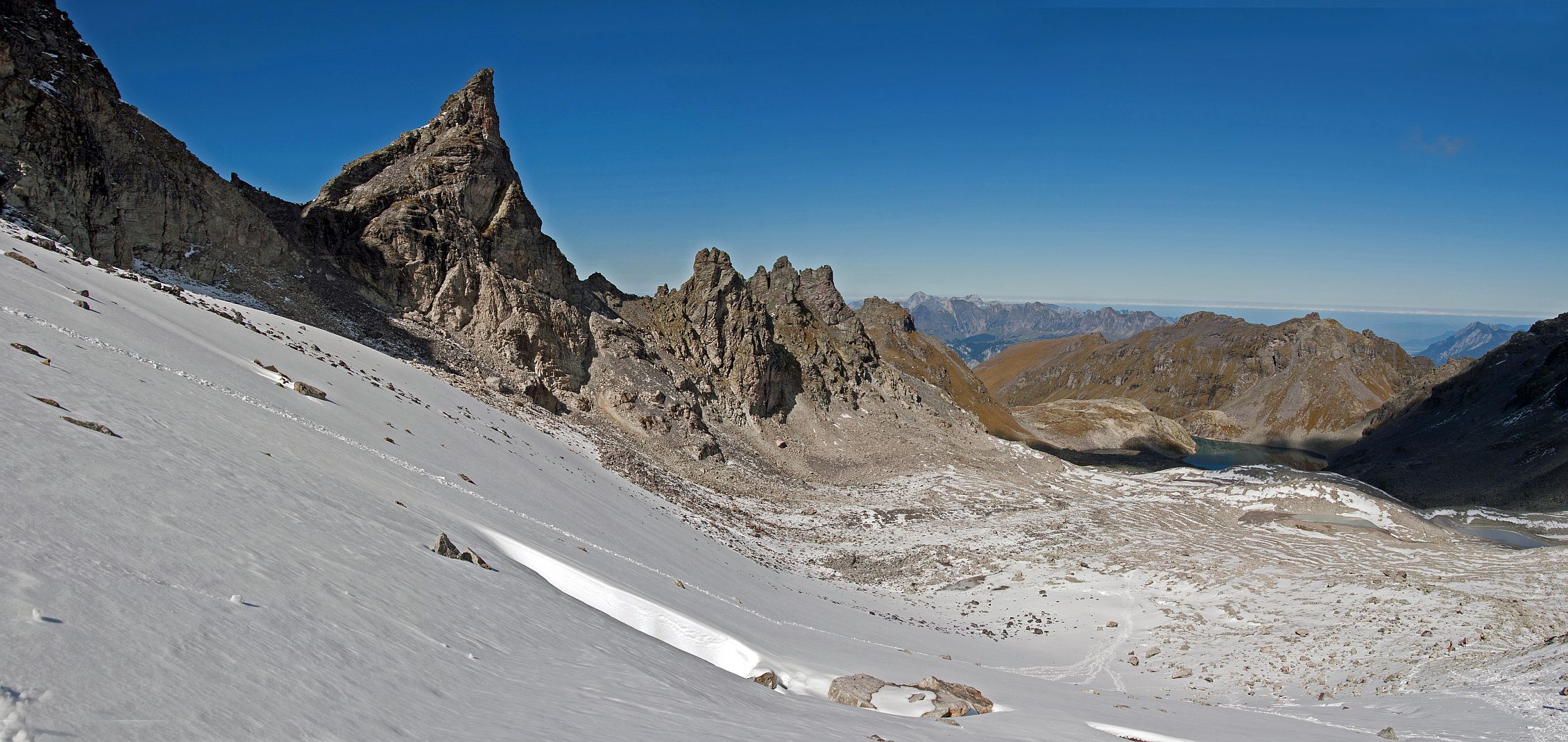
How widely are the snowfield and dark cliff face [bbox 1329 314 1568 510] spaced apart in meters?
41.3

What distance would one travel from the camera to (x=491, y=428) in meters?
24.2

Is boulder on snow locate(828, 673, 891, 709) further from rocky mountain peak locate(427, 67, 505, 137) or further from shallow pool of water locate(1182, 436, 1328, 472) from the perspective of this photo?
shallow pool of water locate(1182, 436, 1328, 472)

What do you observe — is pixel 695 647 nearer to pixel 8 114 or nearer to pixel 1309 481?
pixel 8 114

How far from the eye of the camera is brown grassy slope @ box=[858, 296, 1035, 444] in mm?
94500

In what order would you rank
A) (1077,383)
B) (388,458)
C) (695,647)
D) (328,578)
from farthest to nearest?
(1077,383) < (388,458) < (695,647) < (328,578)

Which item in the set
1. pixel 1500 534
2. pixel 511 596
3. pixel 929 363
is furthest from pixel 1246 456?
pixel 511 596

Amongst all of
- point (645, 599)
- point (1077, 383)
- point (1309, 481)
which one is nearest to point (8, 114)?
point (645, 599)

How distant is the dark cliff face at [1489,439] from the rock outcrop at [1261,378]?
39.1m

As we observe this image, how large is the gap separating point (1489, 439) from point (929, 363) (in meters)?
59.0

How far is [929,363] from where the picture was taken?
105 m

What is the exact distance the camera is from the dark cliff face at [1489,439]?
5650 cm

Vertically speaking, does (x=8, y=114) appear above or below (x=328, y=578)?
above

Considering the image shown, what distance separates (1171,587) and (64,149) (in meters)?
40.7

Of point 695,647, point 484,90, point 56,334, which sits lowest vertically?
point 695,647
